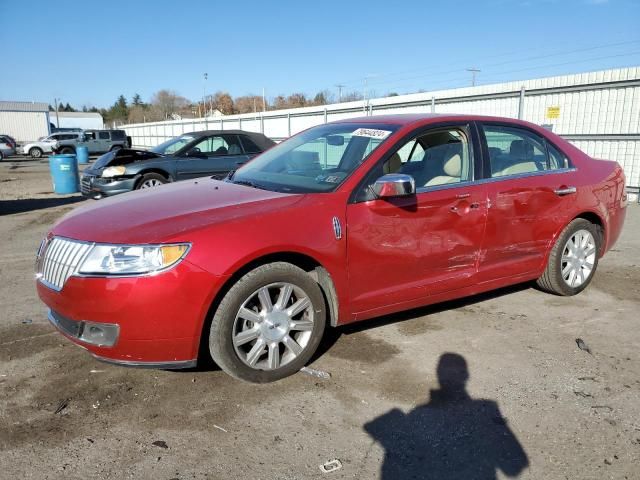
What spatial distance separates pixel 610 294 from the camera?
4.92 metres

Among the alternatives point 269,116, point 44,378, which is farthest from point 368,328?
point 269,116

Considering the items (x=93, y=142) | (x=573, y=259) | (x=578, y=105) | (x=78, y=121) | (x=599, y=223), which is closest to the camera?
(x=573, y=259)

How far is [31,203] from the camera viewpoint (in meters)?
12.1

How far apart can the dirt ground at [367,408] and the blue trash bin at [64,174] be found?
425 inches

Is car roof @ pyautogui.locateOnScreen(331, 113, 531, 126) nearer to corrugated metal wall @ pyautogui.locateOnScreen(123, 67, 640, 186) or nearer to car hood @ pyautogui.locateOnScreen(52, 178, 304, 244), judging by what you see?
car hood @ pyautogui.locateOnScreen(52, 178, 304, 244)

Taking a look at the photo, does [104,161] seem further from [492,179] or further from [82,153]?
[82,153]

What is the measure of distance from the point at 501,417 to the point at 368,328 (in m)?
1.46

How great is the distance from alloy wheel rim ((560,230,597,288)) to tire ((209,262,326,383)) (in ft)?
8.76

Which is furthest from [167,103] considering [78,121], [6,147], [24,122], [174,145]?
[174,145]

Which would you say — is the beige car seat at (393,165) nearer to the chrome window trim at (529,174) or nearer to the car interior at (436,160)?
the car interior at (436,160)

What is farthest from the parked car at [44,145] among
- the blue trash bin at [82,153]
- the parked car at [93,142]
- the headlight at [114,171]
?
the headlight at [114,171]

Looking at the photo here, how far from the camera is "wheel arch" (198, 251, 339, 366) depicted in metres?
2.96

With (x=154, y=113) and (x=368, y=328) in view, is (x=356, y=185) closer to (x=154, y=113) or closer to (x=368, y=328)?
(x=368, y=328)

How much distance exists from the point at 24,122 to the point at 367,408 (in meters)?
62.5
